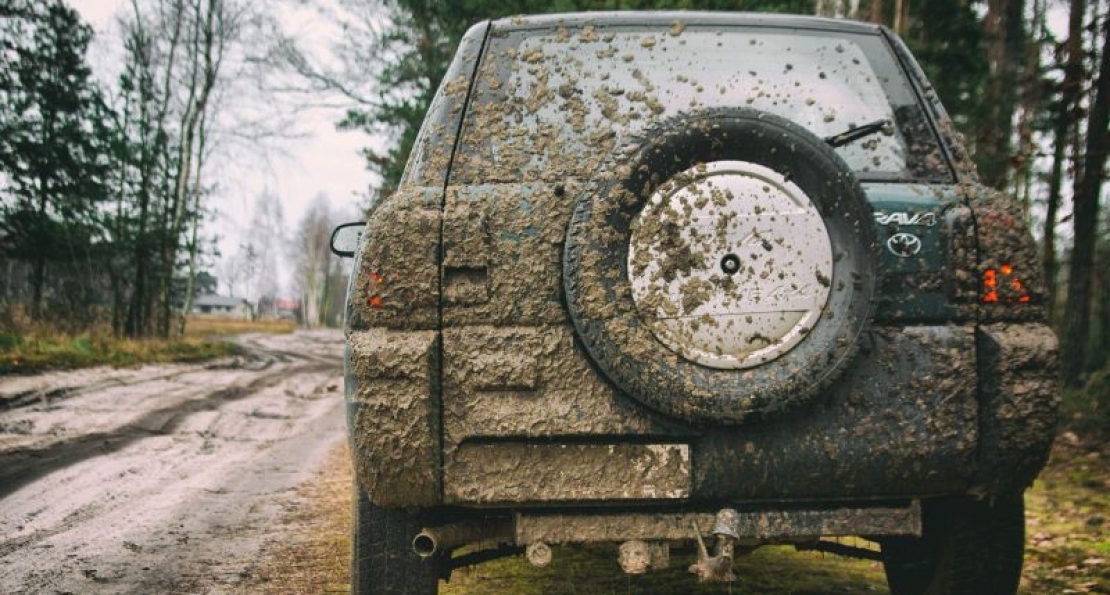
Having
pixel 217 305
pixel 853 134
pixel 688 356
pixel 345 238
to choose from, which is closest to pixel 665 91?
pixel 853 134

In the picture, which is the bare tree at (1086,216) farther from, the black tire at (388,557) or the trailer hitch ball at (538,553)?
the black tire at (388,557)

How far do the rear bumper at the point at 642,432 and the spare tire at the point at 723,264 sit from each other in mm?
100

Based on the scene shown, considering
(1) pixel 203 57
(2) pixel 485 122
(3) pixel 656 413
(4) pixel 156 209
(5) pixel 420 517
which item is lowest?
(5) pixel 420 517

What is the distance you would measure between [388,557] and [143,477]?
12.7 ft

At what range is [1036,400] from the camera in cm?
205

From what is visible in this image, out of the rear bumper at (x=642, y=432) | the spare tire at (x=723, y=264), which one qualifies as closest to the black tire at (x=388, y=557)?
the rear bumper at (x=642, y=432)

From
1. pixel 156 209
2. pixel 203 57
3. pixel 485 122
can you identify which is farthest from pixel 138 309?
pixel 485 122

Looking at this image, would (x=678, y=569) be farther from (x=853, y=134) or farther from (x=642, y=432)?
(x=853, y=134)

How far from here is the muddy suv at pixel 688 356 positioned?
199 cm

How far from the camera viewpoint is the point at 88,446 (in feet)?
21.0

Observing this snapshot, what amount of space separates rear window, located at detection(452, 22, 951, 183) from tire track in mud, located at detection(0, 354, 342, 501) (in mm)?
3018

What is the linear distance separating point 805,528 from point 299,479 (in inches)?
166

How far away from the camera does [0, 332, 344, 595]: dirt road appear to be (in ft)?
11.3

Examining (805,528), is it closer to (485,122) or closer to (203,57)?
(485,122)
